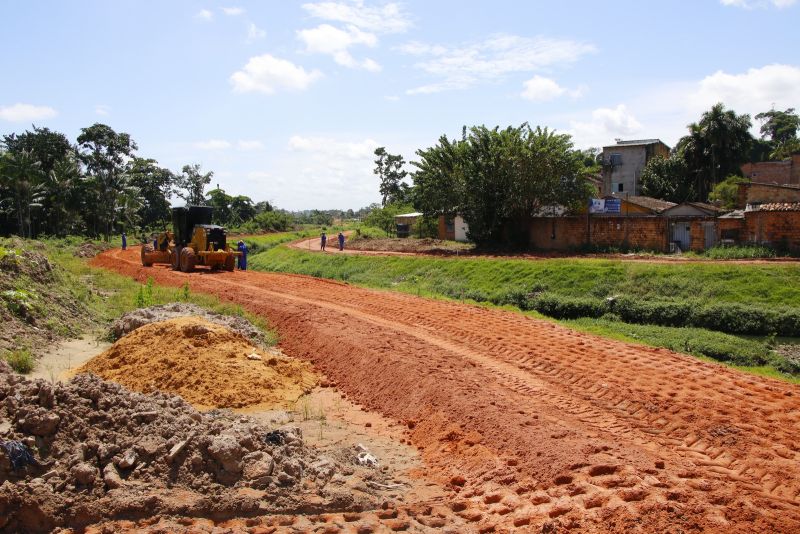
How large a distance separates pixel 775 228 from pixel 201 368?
22.3 metres

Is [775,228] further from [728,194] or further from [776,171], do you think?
[776,171]

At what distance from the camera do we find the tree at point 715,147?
42.4 meters

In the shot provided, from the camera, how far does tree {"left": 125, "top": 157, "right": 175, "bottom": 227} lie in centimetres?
6156

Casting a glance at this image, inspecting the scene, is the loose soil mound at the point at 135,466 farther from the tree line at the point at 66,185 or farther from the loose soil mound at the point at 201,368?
the tree line at the point at 66,185

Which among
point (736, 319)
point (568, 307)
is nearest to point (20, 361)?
point (568, 307)

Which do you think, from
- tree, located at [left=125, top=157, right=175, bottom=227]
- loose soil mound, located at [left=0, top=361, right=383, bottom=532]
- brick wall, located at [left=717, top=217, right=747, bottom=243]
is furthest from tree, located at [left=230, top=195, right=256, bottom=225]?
loose soil mound, located at [left=0, top=361, right=383, bottom=532]

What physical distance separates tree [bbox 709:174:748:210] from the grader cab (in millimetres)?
28490

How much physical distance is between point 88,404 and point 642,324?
15.1 metres

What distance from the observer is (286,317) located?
15273 mm

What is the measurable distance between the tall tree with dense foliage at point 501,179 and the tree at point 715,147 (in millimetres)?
18260

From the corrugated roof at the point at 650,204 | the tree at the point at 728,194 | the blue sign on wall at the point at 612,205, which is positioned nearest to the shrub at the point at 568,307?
the blue sign on wall at the point at 612,205

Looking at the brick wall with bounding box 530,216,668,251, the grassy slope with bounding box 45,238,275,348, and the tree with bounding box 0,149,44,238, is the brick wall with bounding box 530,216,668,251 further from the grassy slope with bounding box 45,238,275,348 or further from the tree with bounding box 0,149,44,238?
the tree with bounding box 0,149,44,238

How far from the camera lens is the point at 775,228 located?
23062 mm

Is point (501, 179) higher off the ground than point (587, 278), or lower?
higher
